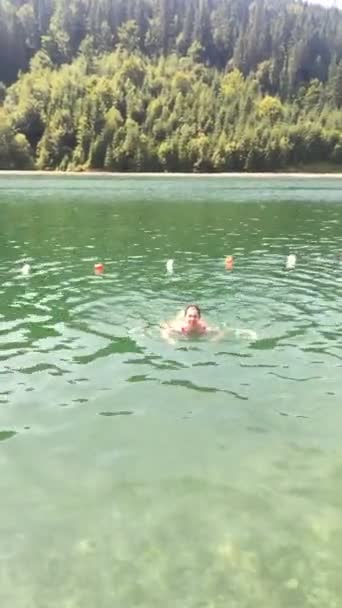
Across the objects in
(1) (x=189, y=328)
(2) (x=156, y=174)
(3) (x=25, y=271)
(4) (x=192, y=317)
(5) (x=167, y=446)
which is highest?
(4) (x=192, y=317)

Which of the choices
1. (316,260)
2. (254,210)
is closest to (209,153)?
(254,210)

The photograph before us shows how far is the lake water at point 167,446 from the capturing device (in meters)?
7.22

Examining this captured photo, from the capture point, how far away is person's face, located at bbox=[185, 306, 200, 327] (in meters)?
15.3

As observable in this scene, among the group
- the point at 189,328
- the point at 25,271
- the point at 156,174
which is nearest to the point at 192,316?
the point at 189,328

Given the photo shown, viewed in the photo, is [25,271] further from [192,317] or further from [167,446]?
[167,446]

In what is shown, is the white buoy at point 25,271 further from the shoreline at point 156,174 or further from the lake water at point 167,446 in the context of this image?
the shoreline at point 156,174

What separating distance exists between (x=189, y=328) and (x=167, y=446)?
18.2 ft

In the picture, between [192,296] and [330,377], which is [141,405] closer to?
[330,377]

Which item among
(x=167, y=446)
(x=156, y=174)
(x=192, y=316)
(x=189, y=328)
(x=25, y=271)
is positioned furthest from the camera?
(x=156, y=174)

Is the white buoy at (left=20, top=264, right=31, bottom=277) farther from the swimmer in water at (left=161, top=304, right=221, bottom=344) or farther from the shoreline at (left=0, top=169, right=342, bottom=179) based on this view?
the shoreline at (left=0, top=169, right=342, bottom=179)

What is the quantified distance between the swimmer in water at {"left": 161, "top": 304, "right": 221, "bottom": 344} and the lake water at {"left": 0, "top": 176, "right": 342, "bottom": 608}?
0.90 feet

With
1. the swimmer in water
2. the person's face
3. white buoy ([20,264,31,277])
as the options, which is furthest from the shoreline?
the person's face

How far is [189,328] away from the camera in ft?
51.0

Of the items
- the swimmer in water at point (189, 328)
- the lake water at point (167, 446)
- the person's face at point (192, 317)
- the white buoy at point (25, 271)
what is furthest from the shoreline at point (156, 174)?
the person's face at point (192, 317)
